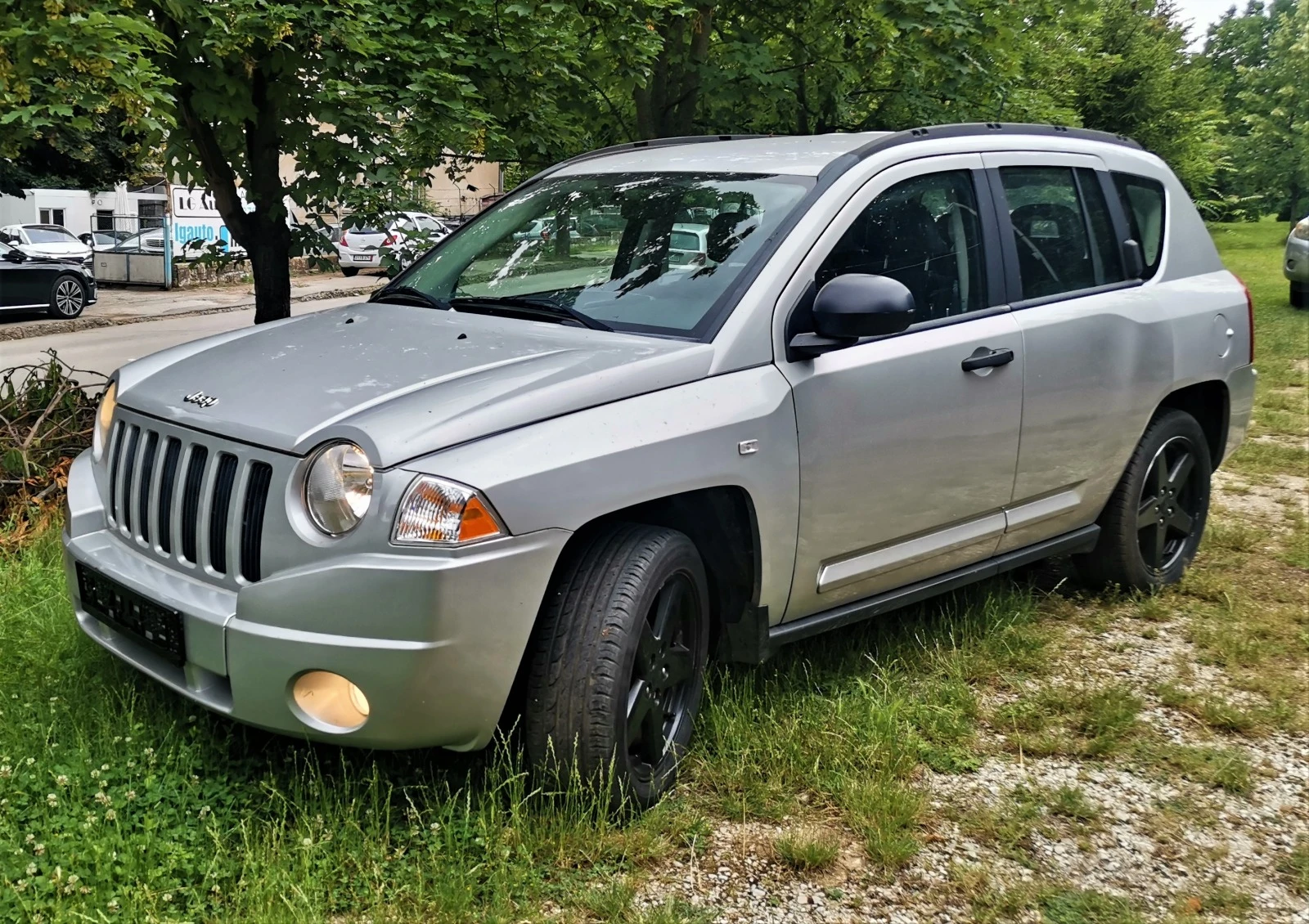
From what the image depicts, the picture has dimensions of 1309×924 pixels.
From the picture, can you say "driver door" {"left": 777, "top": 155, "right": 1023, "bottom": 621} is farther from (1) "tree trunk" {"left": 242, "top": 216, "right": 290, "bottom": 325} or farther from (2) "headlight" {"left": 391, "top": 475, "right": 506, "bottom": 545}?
(1) "tree trunk" {"left": 242, "top": 216, "right": 290, "bottom": 325}

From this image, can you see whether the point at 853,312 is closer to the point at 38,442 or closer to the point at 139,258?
the point at 38,442

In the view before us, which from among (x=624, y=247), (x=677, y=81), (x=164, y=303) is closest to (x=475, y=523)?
(x=624, y=247)

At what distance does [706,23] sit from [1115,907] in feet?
24.2

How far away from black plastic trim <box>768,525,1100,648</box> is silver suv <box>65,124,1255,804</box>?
0.01 metres

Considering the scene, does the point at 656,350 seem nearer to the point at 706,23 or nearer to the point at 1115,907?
the point at 1115,907

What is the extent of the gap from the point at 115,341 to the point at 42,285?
340 cm

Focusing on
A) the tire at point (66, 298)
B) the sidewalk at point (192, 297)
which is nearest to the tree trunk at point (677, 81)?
the sidewalk at point (192, 297)

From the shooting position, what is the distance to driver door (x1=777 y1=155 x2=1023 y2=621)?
3.85m

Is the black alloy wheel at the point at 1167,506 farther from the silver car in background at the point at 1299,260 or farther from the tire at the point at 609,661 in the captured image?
the silver car in background at the point at 1299,260

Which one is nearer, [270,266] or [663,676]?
[663,676]

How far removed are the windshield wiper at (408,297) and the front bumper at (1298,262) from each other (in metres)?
15.5

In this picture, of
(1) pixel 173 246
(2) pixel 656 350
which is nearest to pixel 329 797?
(2) pixel 656 350

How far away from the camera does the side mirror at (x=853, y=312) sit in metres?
3.68

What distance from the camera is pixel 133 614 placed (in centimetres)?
336
